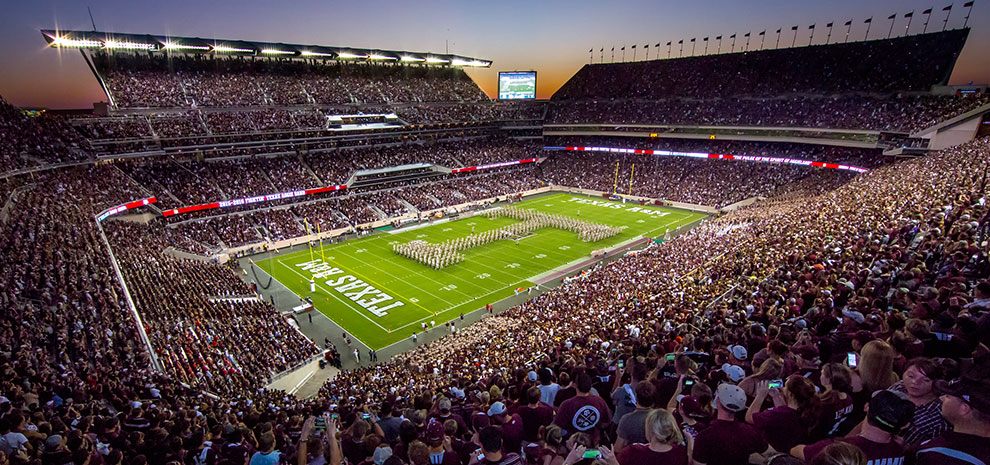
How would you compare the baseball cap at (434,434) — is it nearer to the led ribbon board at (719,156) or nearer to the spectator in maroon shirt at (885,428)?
the spectator in maroon shirt at (885,428)

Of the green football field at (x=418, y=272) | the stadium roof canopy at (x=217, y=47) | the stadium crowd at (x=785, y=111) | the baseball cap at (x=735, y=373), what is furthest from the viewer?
the stadium roof canopy at (x=217, y=47)

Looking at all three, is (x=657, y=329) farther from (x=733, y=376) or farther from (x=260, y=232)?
(x=260, y=232)

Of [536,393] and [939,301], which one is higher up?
[939,301]

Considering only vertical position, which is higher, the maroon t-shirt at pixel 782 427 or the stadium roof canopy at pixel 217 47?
the stadium roof canopy at pixel 217 47

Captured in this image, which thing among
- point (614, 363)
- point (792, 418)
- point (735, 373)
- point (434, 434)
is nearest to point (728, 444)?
point (792, 418)

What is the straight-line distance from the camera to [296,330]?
2062 centimetres

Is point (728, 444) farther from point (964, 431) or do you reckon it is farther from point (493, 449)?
point (493, 449)

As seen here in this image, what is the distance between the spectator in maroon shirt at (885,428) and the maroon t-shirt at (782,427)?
1.65 feet

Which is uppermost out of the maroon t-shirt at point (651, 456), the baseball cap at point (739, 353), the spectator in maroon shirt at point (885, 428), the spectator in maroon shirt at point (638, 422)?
the spectator in maroon shirt at point (885, 428)

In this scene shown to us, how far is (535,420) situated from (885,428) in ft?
9.24

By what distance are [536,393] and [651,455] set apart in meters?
1.77

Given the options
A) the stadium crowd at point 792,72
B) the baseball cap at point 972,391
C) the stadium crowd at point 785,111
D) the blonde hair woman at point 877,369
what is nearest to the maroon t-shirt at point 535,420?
the blonde hair woman at point 877,369

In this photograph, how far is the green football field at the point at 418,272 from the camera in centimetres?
2367

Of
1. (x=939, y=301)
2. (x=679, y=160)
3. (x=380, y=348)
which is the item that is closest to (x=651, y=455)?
(x=939, y=301)
